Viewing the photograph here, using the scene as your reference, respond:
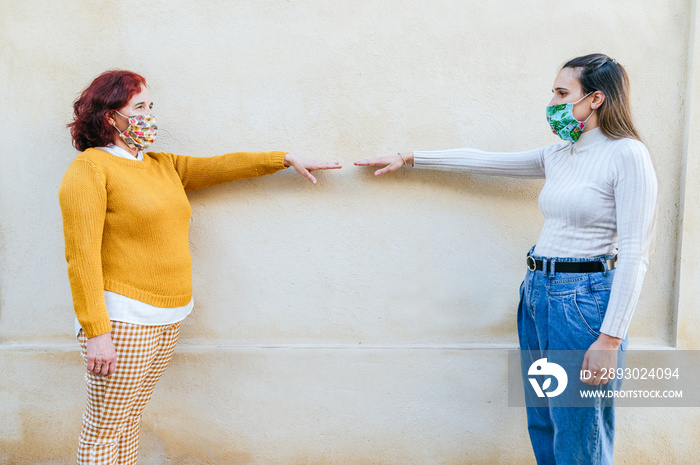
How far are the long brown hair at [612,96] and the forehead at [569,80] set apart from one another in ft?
0.13

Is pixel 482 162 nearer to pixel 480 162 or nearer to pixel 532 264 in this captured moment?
pixel 480 162

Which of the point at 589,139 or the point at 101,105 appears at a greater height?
the point at 101,105

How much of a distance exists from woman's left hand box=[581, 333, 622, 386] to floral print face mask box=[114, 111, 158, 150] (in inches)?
81.3

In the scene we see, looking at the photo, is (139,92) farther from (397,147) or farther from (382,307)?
(382,307)

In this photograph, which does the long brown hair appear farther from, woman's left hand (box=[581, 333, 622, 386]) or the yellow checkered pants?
the yellow checkered pants

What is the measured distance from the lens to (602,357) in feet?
5.77

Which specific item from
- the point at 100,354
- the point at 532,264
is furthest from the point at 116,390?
the point at 532,264

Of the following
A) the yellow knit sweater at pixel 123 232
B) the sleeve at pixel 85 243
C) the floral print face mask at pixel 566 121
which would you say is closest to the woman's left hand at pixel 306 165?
the yellow knit sweater at pixel 123 232

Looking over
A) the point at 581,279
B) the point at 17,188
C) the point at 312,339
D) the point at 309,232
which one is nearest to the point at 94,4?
the point at 17,188

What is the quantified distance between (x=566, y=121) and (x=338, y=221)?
124 centimetres

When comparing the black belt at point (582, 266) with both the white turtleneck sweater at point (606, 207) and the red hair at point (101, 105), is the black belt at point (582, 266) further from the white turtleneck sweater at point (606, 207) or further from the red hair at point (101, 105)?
the red hair at point (101, 105)

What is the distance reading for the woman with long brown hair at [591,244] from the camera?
68.0 inches

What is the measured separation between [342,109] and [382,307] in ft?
Answer: 3.71

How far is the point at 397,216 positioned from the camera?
102 inches
